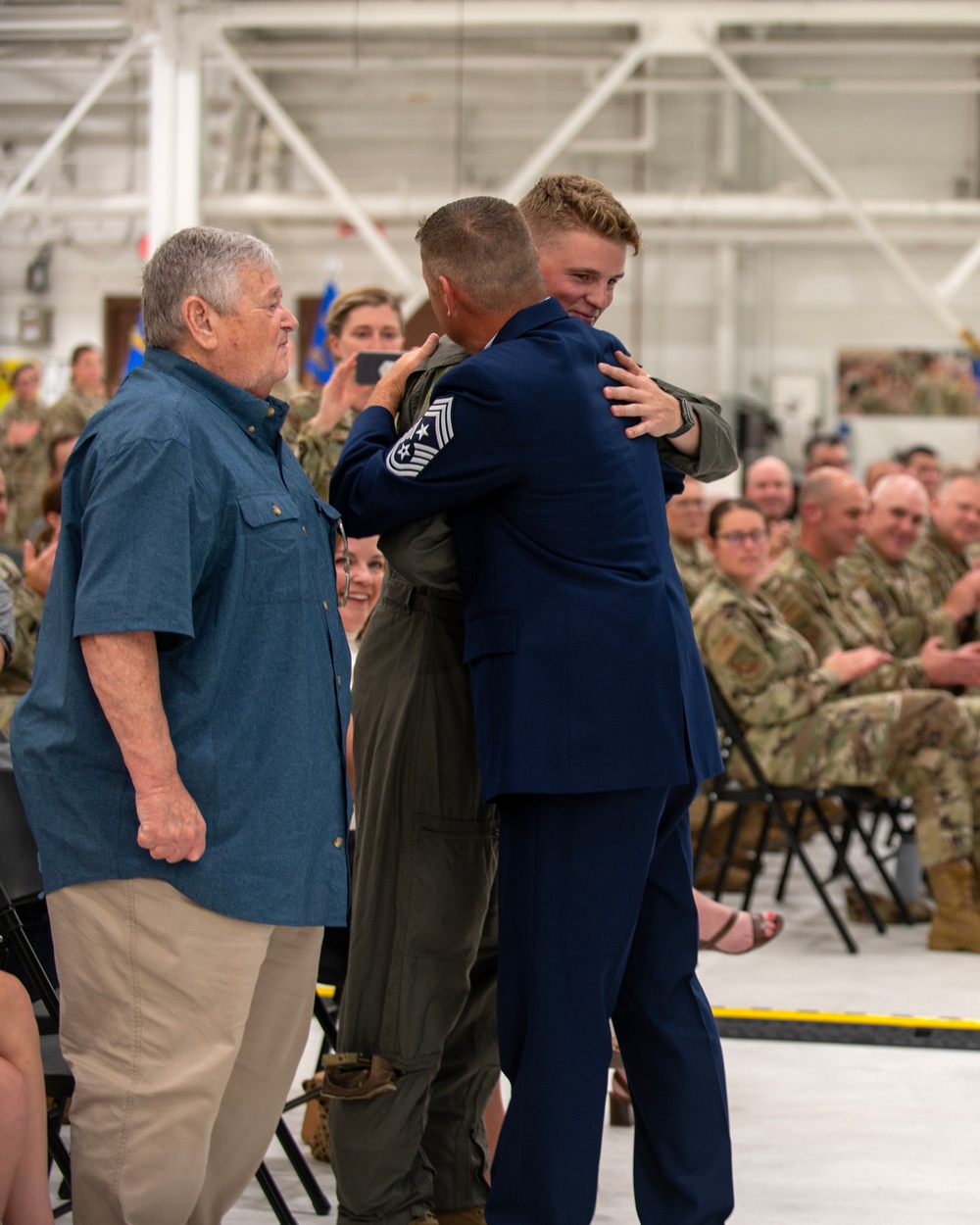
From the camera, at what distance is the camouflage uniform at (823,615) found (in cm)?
542

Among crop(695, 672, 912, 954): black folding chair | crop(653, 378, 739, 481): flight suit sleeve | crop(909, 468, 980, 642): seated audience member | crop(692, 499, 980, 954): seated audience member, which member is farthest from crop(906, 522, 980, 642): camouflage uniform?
crop(653, 378, 739, 481): flight suit sleeve

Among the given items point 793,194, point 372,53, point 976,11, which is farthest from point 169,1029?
point 372,53

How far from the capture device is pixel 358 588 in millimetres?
3479

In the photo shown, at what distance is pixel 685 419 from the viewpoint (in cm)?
240

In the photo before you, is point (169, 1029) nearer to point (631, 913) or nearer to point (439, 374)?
point (631, 913)

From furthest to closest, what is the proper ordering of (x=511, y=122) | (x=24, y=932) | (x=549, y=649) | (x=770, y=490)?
(x=511, y=122), (x=770, y=490), (x=24, y=932), (x=549, y=649)

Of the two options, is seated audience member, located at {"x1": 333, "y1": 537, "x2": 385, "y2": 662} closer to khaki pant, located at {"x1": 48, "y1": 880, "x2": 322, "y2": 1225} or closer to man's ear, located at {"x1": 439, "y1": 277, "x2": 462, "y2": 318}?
man's ear, located at {"x1": 439, "y1": 277, "x2": 462, "y2": 318}

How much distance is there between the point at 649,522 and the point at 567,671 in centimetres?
26

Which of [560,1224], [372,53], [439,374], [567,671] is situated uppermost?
[372,53]

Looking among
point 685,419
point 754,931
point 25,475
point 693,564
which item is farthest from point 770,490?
point 685,419

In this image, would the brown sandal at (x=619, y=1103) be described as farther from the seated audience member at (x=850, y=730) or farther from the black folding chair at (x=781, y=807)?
the seated audience member at (x=850, y=730)

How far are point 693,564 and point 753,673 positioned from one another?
1.59 meters

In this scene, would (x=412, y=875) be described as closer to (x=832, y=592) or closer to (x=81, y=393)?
(x=832, y=592)

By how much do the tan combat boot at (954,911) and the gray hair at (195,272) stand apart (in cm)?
360
